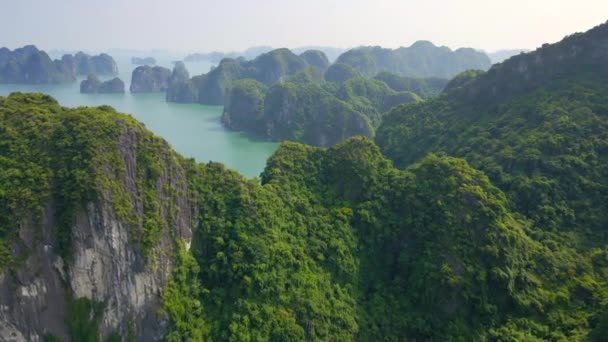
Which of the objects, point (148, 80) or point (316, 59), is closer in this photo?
point (148, 80)

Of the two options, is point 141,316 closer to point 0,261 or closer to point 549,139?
point 0,261

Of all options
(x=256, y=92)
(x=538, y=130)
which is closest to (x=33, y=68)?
(x=256, y=92)

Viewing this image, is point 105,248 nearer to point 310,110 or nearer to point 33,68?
point 310,110

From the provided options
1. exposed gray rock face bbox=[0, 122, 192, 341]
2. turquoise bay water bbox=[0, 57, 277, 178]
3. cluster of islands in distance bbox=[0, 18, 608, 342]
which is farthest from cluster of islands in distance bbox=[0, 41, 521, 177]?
exposed gray rock face bbox=[0, 122, 192, 341]

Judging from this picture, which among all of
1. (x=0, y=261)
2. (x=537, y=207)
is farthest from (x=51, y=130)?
(x=537, y=207)

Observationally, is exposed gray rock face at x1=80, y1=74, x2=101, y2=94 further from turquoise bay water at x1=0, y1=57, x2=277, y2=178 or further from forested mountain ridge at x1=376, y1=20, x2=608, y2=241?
forested mountain ridge at x1=376, y1=20, x2=608, y2=241
